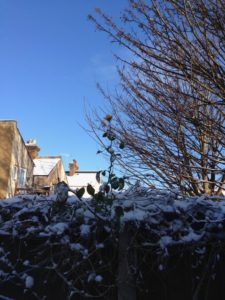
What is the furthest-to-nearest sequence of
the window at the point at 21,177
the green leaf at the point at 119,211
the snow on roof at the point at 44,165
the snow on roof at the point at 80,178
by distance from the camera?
the snow on roof at the point at 80,178
the snow on roof at the point at 44,165
the window at the point at 21,177
the green leaf at the point at 119,211

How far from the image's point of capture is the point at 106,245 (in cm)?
259

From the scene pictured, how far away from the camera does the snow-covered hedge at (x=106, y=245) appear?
2.49 meters

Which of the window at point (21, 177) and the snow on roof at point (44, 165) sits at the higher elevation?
the snow on roof at point (44, 165)

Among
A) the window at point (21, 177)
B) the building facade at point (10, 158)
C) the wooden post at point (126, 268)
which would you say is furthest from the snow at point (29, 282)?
the window at point (21, 177)

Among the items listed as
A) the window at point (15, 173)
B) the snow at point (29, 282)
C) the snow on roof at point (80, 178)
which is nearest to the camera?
the snow at point (29, 282)

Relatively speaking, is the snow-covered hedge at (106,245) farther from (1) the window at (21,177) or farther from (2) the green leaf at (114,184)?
(1) the window at (21,177)

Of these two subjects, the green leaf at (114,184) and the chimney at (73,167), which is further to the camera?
the chimney at (73,167)

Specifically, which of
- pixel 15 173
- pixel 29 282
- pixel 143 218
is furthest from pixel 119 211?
pixel 15 173

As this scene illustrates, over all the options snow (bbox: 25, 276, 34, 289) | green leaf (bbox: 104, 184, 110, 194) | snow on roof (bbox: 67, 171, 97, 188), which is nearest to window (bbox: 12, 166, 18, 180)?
snow on roof (bbox: 67, 171, 97, 188)

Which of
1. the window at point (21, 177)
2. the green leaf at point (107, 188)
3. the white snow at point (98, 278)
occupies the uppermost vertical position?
the window at point (21, 177)

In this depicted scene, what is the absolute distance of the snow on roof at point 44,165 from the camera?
24906 millimetres

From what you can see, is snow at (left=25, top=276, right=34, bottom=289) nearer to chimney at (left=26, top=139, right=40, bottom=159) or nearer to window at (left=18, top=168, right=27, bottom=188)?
window at (left=18, top=168, right=27, bottom=188)

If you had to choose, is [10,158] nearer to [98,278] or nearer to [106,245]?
[106,245]

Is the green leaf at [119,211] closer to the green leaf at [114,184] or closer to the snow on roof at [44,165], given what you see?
the green leaf at [114,184]
